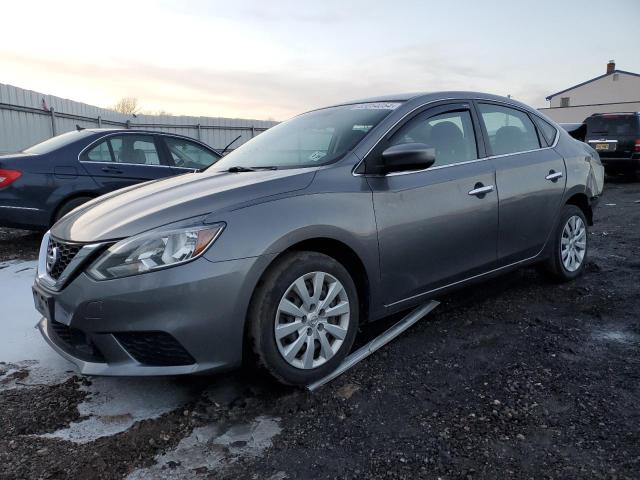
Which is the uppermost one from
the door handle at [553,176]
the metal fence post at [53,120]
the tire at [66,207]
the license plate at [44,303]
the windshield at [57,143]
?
the metal fence post at [53,120]

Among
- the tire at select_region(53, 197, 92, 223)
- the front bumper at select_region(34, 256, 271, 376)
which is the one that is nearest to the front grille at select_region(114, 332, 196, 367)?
the front bumper at select_region(34, 256, 271, 376)

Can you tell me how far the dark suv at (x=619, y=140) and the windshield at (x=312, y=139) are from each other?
11.7 metres

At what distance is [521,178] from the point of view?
393 cm

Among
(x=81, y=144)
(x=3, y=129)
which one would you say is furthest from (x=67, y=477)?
(x=3, y=129)

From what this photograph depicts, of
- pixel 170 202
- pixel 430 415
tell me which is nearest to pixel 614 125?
pixel 430 415

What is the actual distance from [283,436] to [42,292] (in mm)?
1457

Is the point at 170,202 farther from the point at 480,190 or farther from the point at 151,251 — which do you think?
the point at 480,190

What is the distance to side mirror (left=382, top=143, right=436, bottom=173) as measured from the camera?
2980 mm

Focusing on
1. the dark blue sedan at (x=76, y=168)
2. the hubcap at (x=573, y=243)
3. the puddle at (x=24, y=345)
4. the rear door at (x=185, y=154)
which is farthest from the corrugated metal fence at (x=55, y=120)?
the hubcap at (x=573, y=243)

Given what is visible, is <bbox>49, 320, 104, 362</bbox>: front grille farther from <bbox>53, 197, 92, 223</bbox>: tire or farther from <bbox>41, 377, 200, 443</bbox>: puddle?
<bbox>53, 197, 92, 223</bbox>: tire

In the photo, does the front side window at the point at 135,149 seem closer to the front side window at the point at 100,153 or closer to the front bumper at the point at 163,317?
the front side window at the point at 100,153

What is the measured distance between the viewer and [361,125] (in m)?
3.36

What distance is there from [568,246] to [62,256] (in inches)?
155

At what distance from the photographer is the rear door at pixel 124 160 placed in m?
6.28
